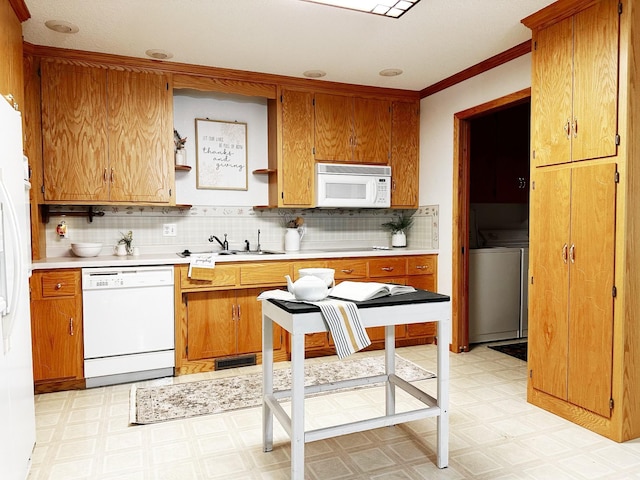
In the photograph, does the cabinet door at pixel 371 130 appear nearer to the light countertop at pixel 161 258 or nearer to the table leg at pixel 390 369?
the light countertop at pixel 161 258

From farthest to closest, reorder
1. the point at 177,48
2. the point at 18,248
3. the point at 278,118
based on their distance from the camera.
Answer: the point at 278,118 < the point at 177,48 < the point at 18,248

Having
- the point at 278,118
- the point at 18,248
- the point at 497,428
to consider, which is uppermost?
the point at 278,118

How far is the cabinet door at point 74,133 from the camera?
3.45m

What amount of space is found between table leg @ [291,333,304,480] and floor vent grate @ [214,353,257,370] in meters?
1.83

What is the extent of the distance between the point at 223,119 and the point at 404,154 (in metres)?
1.76

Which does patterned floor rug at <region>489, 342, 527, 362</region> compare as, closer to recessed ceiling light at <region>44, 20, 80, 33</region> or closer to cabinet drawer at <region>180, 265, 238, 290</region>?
cabinet drawer at <region>180, 265, 238, 290</region>

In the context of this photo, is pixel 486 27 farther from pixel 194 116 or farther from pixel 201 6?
pixel 194 116

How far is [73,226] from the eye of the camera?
3.83 m

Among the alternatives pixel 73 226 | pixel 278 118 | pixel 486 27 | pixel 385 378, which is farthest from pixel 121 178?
pixel 486 27

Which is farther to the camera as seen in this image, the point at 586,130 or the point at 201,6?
the point at 201,6

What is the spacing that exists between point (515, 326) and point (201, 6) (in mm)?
3836

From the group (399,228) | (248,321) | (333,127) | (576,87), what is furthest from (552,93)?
(248,321)

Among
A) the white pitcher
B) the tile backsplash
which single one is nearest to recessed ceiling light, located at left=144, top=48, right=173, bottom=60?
the tile backsplash

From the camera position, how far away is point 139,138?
368 centimetres
